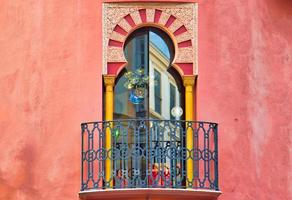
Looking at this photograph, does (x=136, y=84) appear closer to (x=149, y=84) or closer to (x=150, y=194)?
(x=149, y=84)

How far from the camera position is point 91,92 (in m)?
18.0

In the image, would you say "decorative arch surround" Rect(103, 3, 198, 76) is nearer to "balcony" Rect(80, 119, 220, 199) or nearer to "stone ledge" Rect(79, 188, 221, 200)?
"balcony" Rect(80, 119, 220, 199)

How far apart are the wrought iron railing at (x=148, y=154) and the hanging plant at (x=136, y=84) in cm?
51

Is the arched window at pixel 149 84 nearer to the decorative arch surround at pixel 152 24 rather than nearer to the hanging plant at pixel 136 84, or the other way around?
the hanging plant at pixel 136 84

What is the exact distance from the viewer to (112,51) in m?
18.1

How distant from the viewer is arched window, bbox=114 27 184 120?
712 inches

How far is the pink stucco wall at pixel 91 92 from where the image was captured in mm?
17891

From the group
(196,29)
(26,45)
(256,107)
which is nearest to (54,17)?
(26,45)

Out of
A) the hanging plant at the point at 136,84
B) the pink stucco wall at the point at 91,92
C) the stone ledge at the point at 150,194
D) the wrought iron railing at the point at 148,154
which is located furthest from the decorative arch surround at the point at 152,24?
the stone ledge at the point at 150,194

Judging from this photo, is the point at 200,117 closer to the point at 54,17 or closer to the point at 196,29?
the point at 196,29

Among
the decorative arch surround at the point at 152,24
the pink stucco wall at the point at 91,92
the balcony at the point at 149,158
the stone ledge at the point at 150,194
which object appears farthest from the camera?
the decorative arch surround at the point at 152,24

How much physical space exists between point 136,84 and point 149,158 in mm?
1255

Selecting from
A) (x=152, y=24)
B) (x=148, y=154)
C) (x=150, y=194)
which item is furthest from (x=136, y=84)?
(x=150, y=194)

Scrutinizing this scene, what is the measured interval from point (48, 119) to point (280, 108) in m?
3.41
